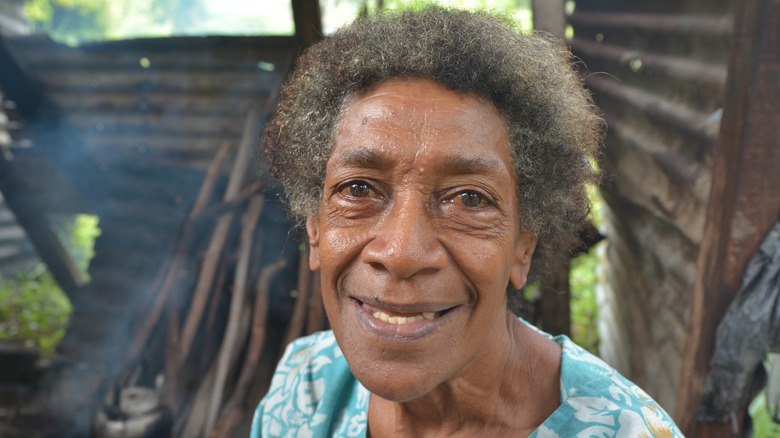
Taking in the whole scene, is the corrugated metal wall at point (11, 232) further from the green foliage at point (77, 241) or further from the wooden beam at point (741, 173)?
the wooden beam at point (741, 173)

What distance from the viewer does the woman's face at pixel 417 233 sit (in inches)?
56.5

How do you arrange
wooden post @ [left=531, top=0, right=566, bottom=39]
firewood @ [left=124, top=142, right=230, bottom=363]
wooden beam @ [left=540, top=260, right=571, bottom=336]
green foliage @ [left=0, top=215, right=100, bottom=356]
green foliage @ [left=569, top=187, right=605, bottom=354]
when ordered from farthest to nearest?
1. green foliage @ [left=0, top=215, right=100, bottom=356]
2. green foliage @ [left=569, top=187, right=605, bottom=354]
3. firewood @ [left=124, top=142, right=230, bottom=363]
4. wooden beam @ [left=540, top=260, right=571, bottom=336]
5. wooden post @ [left=531, top=0, right=566, bottom=39]

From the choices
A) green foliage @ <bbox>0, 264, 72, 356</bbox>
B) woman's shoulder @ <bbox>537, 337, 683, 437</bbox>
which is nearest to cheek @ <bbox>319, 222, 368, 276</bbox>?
woman's shoulder @ <bbox>537, 337, 683, 437</bbox>

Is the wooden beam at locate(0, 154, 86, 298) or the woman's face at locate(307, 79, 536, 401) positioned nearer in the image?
the woman's face at locate(307, 79, 536, 401)

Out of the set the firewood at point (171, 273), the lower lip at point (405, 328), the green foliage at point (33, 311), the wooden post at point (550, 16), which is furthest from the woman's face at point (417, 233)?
the green foliage at point (33, 311)

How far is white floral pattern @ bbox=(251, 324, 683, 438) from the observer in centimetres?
153

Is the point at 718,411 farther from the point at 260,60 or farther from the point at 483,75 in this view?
the point at 260,60

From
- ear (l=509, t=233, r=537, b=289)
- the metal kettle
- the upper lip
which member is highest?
the upper lip

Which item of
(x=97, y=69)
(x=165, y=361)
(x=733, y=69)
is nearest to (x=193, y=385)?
(x=165, y=361)

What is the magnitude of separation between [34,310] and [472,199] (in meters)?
7.99

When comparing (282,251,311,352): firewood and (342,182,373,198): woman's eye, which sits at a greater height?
(342,182,373,198): woman's eye

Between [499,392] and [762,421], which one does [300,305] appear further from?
[762,421]

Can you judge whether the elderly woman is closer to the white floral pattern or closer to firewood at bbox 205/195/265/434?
the white floral pattern

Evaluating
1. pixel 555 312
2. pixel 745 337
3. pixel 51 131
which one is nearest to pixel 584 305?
pixel 555 312
